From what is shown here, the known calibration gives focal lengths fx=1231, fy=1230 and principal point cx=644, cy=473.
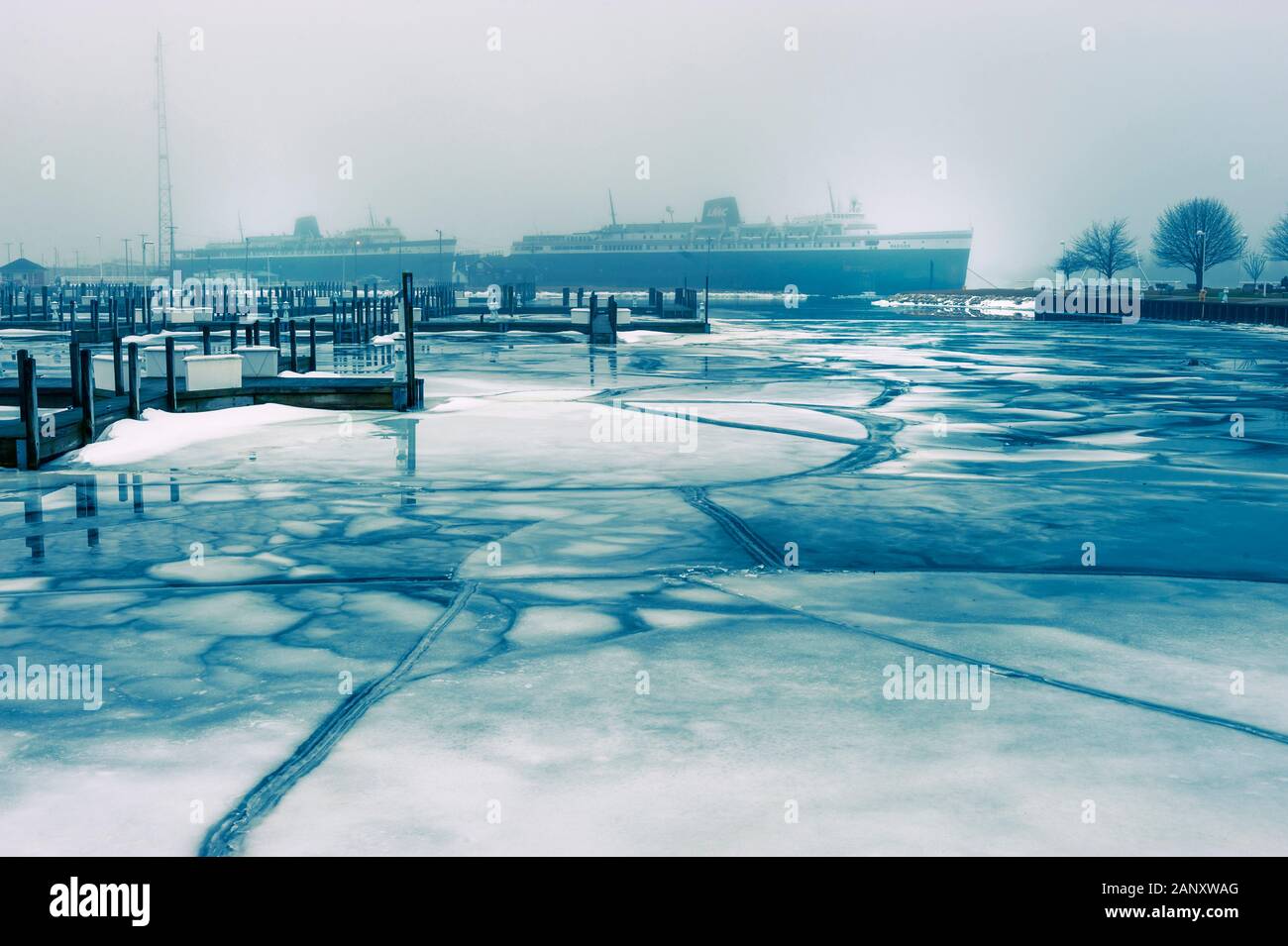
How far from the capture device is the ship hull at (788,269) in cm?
15412

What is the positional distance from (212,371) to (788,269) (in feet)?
465

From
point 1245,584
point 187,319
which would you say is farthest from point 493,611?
point 187,319

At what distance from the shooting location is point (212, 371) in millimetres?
17781

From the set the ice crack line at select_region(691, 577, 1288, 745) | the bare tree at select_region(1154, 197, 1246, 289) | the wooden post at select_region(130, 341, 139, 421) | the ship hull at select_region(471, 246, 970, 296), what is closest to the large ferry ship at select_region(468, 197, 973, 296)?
the ship hull at select_region(471, 246, 970, 296)

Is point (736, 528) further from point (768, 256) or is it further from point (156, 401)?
point (768, 256)

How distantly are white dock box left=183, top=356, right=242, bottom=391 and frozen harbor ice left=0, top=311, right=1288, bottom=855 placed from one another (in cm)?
282

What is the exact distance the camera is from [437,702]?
556cm

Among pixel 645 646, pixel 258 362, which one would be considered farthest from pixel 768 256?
pixel 645 646

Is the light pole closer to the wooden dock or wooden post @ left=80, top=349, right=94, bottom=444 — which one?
the wooden dock

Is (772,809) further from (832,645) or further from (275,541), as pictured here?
Answer: (275,541)

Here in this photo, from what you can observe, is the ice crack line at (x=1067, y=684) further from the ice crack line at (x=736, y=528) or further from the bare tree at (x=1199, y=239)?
the bare tree at (x=1199, y=239)

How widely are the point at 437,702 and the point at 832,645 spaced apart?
83.1 inches

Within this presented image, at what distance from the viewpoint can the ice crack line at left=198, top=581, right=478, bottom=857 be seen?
4.18 m

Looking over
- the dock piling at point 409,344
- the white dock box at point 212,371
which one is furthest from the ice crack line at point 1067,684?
the white dock box at point 212,371
